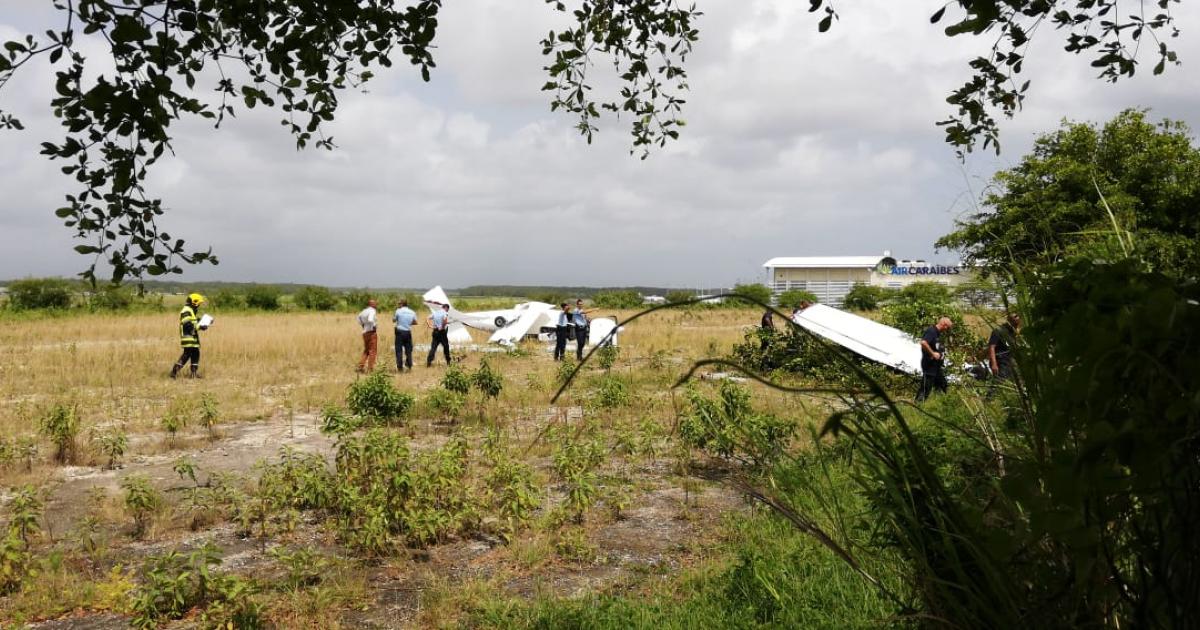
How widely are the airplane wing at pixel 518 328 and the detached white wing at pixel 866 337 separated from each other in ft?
35.6

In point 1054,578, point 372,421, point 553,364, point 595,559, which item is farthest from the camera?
point 553,364

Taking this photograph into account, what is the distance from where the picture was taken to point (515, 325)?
1045 inches

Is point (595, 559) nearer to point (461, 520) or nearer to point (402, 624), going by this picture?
point (461, 520)

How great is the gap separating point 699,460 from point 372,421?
397cm

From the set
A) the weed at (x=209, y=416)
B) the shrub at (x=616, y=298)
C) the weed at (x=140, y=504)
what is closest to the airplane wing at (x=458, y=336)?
the weed at (x=209, y=416)

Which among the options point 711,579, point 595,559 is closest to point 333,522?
point 595,559

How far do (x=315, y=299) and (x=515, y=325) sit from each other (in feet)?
145

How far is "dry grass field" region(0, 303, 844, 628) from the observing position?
4730 millimetres

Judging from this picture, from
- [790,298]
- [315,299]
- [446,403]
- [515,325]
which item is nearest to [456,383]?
[446,403]

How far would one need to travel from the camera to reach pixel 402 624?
441 centimetres

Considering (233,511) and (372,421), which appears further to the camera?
(372,421)

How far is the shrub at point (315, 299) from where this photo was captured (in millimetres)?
63953

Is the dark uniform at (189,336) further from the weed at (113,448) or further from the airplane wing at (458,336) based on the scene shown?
the airplane wing at (458,336)

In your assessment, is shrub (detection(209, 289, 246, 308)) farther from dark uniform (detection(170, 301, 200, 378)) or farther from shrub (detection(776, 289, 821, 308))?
shrub (detection(776, 289, 821, 308))
